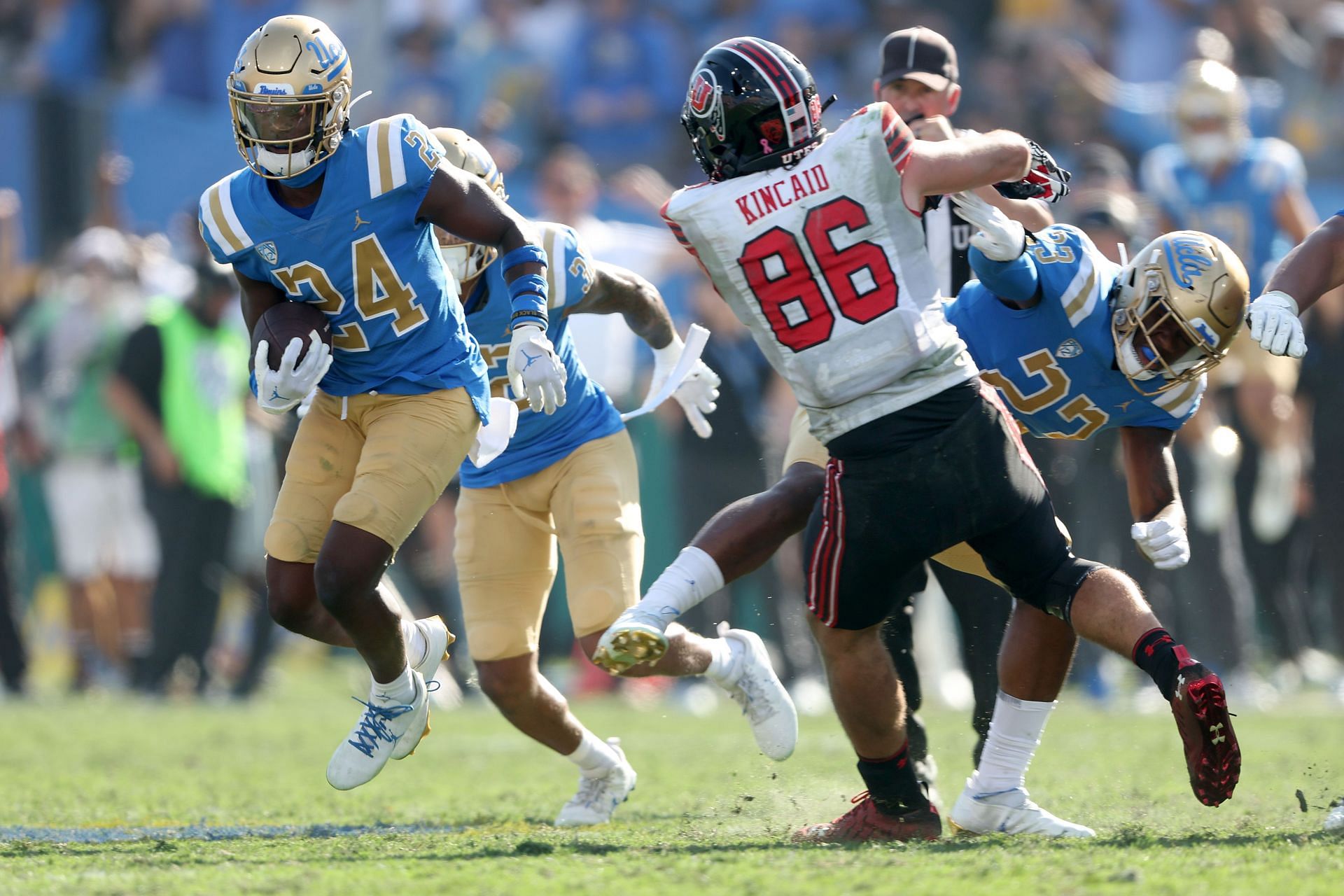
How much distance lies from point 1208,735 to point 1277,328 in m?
1.04

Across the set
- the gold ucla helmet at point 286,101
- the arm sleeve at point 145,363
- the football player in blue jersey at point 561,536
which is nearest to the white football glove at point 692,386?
the football player in blue jersey at point 561,536

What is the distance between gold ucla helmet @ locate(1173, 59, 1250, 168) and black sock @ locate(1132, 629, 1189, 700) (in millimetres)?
4555

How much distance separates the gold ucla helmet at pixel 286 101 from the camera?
4.28 m

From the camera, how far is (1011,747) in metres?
4.30

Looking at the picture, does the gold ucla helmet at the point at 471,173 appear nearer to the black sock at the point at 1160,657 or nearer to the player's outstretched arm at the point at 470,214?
the player's outstretched arm at the point at 470,214

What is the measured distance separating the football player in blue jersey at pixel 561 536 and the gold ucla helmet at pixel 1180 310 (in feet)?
4.68

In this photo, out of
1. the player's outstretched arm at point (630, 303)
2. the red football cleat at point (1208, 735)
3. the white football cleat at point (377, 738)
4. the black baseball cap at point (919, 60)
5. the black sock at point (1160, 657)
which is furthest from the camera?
the black baseball cap at point (919, 60)

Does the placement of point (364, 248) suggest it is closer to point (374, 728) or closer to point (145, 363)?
point (374, 728)

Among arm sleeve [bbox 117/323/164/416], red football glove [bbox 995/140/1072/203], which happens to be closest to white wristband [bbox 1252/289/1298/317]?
red football glove [bbox 995/140/1072/203]

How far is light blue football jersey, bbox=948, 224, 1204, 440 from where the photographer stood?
14.5 feet

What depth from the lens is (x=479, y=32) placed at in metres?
12.4

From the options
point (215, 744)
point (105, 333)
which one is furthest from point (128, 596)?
point (215, 744)

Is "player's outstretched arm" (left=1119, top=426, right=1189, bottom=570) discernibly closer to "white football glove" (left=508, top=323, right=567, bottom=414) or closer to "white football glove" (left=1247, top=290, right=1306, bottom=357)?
"white football glove" (left=1247, top=290, right=1306, bottom=357)

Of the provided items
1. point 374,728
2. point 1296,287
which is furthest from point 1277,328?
point 374,728
